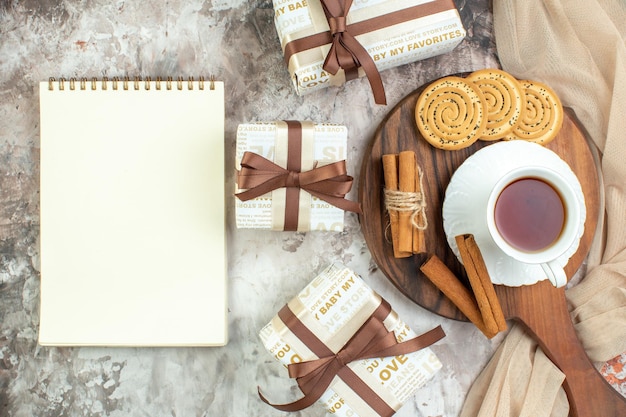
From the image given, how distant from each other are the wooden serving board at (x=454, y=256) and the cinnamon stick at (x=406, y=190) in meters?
0.04

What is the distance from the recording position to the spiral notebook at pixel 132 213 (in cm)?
95

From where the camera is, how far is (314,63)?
2.90 ft

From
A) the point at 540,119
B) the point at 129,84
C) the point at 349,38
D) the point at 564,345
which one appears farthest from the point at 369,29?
the point at 564,345

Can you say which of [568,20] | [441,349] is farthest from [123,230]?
[568,20]

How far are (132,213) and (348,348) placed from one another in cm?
42

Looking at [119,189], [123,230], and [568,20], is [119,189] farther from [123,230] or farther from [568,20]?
[568,20]

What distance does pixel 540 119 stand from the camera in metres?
0.90

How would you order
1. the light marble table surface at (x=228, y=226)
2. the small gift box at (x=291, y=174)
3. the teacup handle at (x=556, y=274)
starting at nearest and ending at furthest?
1. the teacup handle at (x=556, y=274)
2. the small gift box at (x=291, y=174)
3. the light marble table surface at (x=228, y=226)

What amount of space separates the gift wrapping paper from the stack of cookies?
144 mm

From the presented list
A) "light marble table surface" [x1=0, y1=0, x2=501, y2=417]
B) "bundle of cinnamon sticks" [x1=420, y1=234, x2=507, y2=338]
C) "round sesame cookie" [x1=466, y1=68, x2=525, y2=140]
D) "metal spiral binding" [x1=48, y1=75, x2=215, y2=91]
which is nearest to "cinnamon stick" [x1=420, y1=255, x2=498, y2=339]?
"bundle of cinnamon sticks" [x1=420, y1=234, x2=507, y2=338]

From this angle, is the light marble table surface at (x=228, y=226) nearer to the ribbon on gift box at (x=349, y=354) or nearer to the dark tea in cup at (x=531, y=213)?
the ribbon on gift box at (x=349, y=354)

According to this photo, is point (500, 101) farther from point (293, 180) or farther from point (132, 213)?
point (132, 213)

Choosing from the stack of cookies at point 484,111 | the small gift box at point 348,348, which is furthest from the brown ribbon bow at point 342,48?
the small gift box at point 348,348

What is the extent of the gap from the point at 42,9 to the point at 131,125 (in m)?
0.26
